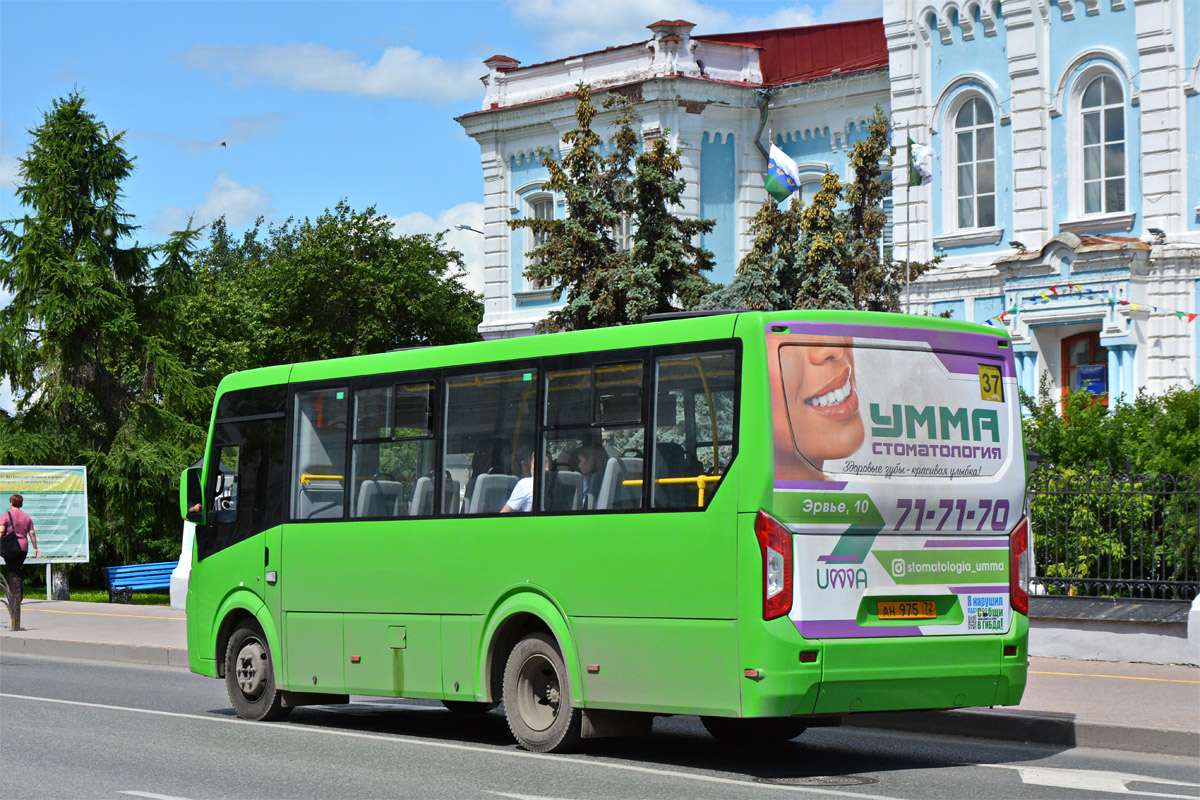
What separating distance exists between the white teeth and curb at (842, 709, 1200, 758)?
3.55 meters

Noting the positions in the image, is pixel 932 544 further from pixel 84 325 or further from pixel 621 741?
pixel 84 325

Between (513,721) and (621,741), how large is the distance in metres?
1.19

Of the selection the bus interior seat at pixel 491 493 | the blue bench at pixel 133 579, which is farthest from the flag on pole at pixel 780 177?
the bus interior seat at pixel 491 493

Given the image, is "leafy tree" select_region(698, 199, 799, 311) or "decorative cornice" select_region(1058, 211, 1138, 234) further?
A: "decorative cornice" select_region(1058, 211, 1138, 234)

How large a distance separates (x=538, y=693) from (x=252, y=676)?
3.47 meters

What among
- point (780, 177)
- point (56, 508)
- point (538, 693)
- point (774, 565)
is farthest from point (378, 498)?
point (780, 177)

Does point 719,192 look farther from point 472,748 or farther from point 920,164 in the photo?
point 472,748

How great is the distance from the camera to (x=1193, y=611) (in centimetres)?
1586

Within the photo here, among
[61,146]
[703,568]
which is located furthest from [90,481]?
[703,568]

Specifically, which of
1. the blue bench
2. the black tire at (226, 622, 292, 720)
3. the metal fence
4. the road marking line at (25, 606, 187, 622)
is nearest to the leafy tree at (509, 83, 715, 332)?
the road marking line at (25, 606, 187, 622)

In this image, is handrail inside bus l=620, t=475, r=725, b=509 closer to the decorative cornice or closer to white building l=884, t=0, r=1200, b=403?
white building l=884, t=0, r=1200, b=403

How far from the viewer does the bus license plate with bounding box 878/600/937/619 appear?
10.3 m

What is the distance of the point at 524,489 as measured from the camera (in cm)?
1159

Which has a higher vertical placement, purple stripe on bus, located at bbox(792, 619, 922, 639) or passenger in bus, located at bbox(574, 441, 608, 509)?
passenger in bus, located at bbox(574, 441, 608, 509)
